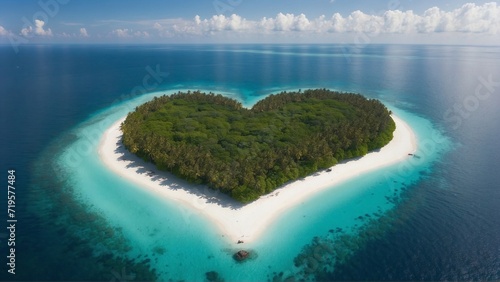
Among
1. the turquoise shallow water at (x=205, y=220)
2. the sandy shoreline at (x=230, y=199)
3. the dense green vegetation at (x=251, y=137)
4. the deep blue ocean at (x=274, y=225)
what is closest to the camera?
the deep blue ocean at (x=274, y=225)

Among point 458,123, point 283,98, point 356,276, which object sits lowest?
point 356,276

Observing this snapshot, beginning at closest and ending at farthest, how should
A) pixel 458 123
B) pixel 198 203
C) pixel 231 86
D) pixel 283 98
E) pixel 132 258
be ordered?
1. pixel 132 258
2. pixel 198 203
3. pixel 458 123
4. pixel 283 98
5. pixel 231 86

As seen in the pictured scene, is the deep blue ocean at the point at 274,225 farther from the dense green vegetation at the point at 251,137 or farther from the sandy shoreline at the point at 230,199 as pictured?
the dense green vegetation at the point at 251,137

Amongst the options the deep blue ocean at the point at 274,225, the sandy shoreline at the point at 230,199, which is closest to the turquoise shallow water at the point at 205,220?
the deep blue ocean at the point at 274,225

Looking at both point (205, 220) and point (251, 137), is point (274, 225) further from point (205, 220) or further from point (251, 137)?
point (251, 137)

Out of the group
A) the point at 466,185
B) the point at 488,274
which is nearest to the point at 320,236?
the point at 488,274

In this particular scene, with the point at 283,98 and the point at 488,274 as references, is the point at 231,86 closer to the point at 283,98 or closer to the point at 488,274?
the point at 283,98

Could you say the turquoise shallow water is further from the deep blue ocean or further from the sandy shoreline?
the sandy shoreline
